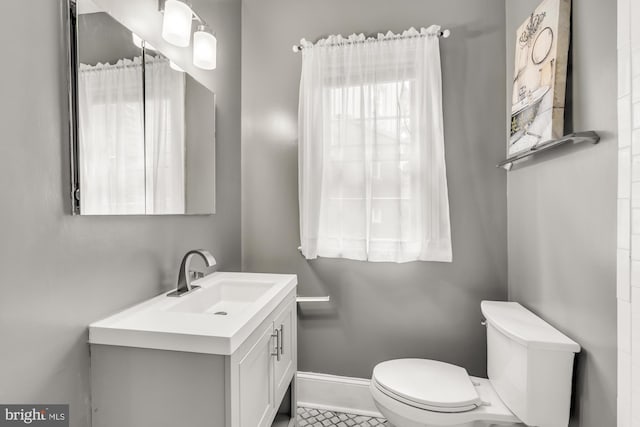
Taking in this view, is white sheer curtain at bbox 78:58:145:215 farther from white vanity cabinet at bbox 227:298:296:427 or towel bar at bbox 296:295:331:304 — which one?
towel bar at bbox 296:295:331:304

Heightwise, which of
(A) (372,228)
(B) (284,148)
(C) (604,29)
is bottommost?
(A) (372,228)

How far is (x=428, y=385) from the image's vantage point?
56.3 inches

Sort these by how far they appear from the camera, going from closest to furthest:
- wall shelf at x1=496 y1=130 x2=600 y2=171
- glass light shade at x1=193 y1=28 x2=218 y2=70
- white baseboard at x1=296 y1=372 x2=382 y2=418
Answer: wall shelf at x1=496 y1=130 x2=600 y2=171
glass light shade at x1=193 y1=28 x2=218 y2=70
white baseboard at x1=296 y1=372 x2=382 y2=418

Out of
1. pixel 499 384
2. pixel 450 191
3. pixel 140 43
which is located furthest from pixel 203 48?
pixel 499 384

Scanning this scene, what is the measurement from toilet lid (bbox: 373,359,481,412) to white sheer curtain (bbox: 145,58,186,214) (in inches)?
47.7

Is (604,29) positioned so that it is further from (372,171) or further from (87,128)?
(87,128)

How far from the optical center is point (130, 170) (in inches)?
45.3

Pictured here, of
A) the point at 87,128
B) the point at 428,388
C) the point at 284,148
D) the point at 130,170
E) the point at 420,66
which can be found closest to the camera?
the point at 87,128

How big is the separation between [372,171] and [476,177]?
1.91ft

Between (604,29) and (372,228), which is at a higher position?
(604,29)

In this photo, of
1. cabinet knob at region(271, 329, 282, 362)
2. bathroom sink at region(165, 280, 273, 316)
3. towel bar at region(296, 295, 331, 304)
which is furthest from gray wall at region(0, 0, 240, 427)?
towel bar at region(296, 295, 331, 304)

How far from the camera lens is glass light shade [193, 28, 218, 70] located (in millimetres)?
1472

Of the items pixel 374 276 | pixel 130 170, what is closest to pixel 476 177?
pixel 374 276
